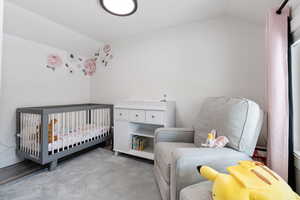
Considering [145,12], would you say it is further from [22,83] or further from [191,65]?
[22,83]

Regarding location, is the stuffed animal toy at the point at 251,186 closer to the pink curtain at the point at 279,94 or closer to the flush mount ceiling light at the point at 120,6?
the pink curtain at the point at 279,94

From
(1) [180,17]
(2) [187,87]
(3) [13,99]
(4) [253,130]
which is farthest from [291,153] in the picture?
(3) [13,99]

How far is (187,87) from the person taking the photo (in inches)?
92.8

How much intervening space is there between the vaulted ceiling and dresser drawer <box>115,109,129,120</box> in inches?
56.1

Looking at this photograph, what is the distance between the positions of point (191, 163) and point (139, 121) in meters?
1.30

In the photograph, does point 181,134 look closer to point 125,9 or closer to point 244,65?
point 244,65

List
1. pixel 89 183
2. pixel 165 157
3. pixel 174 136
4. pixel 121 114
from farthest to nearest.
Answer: pixel 121 114, pixel 174 136, pixel 89 183, pixel 165 157

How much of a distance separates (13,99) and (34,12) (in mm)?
1279

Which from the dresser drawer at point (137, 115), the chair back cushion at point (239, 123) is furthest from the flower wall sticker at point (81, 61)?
the chair back cushion at point (239, 123)

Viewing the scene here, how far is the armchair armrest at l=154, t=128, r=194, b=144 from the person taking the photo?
6.11ft

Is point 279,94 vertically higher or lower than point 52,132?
higher

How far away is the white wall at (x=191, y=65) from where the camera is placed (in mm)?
1958

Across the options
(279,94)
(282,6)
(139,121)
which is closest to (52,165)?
(139,121)

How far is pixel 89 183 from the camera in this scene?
1.69m
